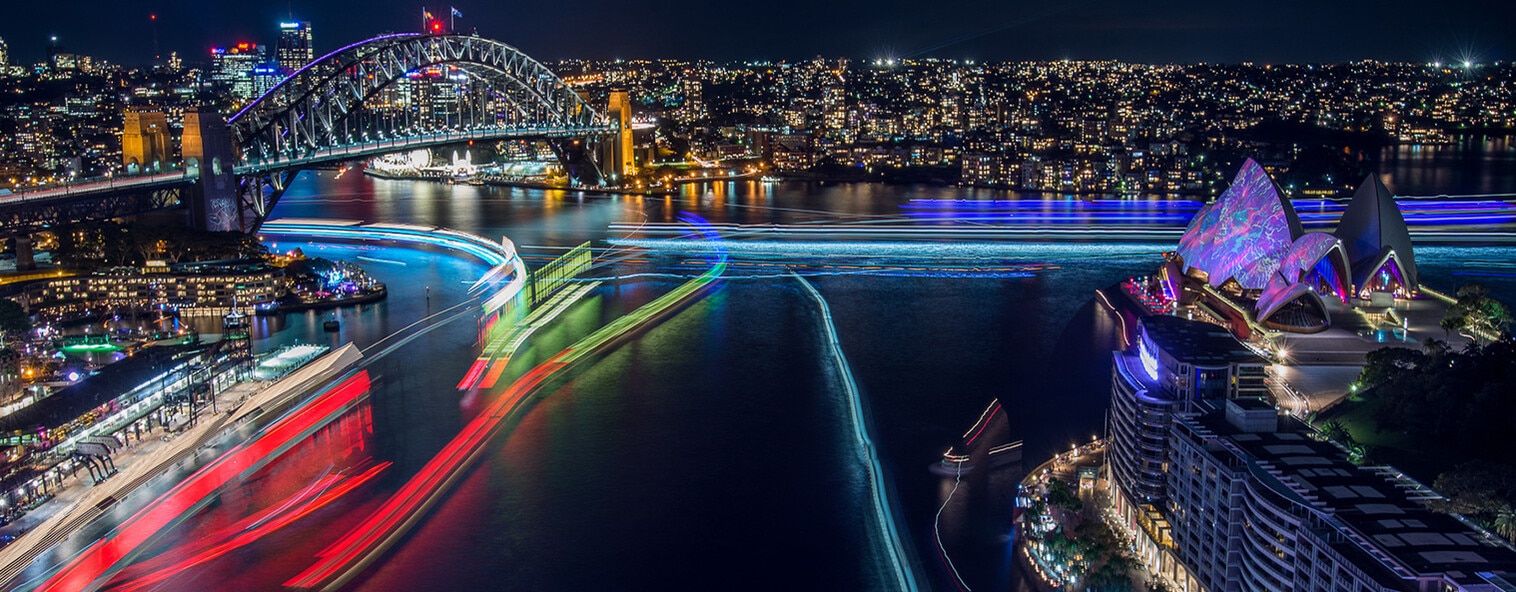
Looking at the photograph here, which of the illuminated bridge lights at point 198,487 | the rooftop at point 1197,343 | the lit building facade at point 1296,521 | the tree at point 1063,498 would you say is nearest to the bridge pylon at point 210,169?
the illuminated bridge lights at point 198,487

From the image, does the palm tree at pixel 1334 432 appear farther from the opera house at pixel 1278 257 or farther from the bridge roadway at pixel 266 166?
the bridge roadway at pixel 266 166

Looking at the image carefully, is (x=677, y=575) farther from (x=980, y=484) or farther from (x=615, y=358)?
(x=615, y=358)

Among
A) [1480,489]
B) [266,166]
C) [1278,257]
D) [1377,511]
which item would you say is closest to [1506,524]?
[1480,489]

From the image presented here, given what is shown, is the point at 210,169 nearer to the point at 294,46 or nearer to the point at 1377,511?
the point at 1377,511

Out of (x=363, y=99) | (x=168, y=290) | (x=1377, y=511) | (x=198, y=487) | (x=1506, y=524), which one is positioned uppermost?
(x=363, y=99)

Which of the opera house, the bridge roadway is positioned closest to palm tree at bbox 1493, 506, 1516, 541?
the opera house
